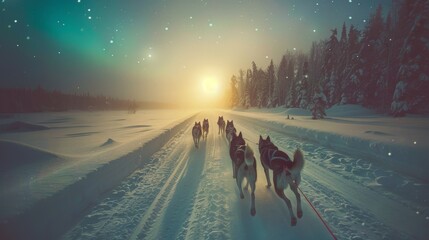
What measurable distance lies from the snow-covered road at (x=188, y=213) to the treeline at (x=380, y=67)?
27.6m

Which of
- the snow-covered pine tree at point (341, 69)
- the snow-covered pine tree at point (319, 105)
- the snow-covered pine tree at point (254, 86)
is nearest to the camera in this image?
the snow-covered pine tree at point (319, 105)

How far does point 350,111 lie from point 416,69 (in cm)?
1148

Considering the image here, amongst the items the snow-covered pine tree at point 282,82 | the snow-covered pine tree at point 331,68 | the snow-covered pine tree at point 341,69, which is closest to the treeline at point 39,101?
the snow-covered pine tree at point 282,82

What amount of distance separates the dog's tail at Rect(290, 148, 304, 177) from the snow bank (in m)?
4.65

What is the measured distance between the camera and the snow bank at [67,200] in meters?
3.12

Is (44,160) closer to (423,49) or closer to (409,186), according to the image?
(409,186)

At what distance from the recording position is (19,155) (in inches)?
266

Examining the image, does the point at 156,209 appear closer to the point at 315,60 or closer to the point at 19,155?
the point at 19,155

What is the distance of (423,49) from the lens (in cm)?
2316

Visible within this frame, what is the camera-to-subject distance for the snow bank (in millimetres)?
3115

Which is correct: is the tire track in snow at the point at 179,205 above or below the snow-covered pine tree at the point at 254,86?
below

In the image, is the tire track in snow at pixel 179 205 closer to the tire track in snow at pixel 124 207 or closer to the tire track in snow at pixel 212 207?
the tire track in snow at pixel 212 207

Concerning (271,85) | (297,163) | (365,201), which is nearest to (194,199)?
(297,163)

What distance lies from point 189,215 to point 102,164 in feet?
11.2
